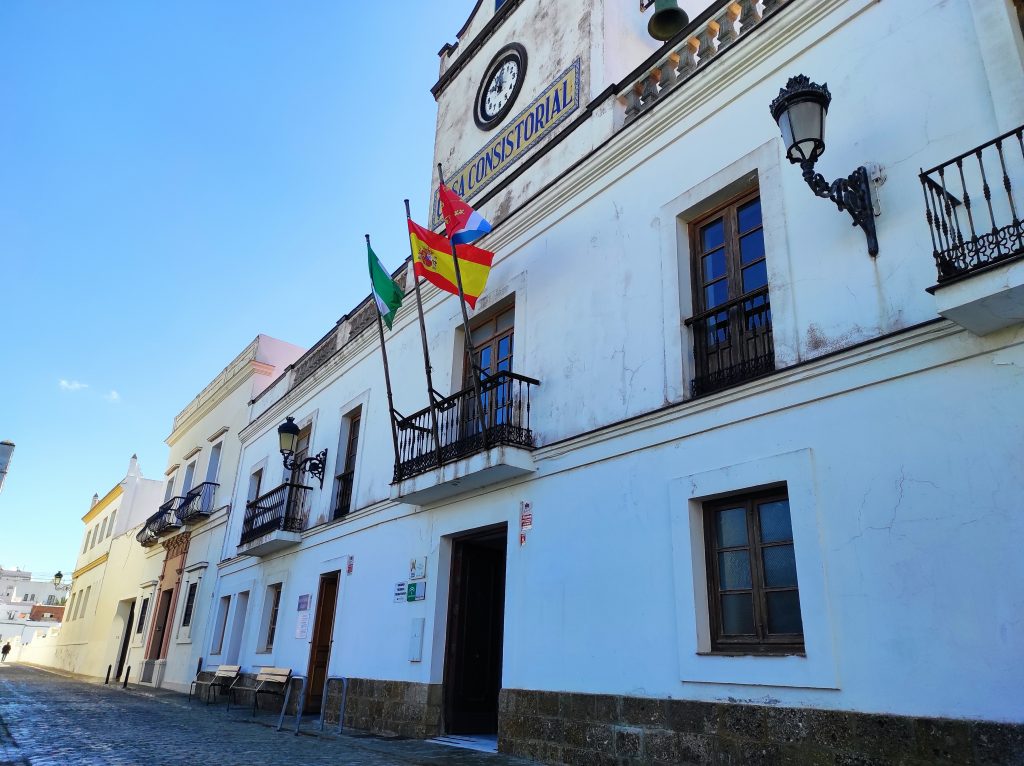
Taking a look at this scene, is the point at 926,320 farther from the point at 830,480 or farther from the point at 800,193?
the point at 800,193

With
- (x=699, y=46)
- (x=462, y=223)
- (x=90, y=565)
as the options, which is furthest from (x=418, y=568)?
(x=90, y=565)

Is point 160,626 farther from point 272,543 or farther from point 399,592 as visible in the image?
point 399,592

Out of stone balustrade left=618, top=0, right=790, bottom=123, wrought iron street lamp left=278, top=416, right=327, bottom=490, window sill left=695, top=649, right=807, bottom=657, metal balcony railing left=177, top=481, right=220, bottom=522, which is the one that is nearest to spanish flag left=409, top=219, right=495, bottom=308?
stone balustrade left=618, top=0, right=790, bottom=123

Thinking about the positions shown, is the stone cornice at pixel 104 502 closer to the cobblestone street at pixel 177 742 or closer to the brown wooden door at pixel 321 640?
the cobblestone street at pixel 177 742

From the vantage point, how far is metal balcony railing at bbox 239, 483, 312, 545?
1322cm

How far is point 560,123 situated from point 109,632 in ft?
79.8

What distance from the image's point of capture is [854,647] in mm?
4688

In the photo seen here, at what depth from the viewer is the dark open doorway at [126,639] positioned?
901 inches

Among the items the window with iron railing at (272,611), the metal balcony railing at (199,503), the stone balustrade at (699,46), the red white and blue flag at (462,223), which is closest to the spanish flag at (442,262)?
the red white and blue flag at (462,223)

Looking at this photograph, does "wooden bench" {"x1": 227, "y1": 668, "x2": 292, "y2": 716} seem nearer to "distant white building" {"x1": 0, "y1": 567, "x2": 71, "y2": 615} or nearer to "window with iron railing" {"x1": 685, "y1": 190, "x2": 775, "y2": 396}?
"window with iron railing" {"x1": 685, "y1": 190, "x2": 775, "y2": 396}

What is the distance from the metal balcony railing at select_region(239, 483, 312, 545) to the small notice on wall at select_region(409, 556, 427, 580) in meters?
4.47

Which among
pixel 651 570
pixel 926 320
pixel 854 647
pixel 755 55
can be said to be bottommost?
pixel 854 647

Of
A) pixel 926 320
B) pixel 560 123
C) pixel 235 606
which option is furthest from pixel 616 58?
pixel 235 606

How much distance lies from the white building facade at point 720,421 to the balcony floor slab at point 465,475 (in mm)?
46
